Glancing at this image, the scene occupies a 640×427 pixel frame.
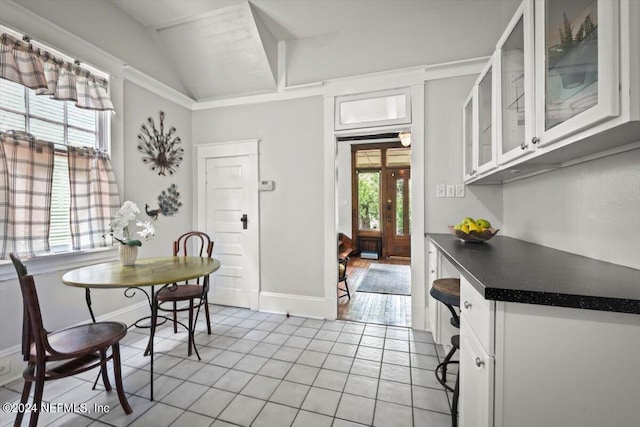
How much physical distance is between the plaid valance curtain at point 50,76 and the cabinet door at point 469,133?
3105 mm

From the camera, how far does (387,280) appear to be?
4562mm

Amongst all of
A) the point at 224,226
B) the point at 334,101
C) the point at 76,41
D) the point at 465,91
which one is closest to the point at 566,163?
the point at 465,91

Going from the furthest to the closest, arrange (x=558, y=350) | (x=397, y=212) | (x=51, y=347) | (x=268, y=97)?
1. (x=397, y=212)
2. (x=268, y=97)
3. (x=51, y=347)
4. (x=558, y=350)

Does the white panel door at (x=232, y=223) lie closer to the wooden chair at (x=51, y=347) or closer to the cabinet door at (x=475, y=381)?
the wooden chair at (x=51, y=347)

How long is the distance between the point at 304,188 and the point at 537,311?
2.48m

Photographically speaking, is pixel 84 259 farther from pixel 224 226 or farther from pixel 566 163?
pixel 566 163

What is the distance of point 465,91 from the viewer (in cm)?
262

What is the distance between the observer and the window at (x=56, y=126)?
191 centimetres

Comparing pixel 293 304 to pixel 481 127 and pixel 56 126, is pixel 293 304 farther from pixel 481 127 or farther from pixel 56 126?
pixel 56 126

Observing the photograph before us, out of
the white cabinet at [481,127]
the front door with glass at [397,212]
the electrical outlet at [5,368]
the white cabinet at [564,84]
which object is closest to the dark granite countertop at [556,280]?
the white cabinet at [564,84]

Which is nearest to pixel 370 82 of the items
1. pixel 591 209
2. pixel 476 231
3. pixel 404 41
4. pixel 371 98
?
pixel 371 98

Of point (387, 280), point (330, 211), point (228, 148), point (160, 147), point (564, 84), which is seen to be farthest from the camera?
point (387, 280)

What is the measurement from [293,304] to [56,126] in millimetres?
2659

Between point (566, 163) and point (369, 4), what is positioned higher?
point (369, 4)
